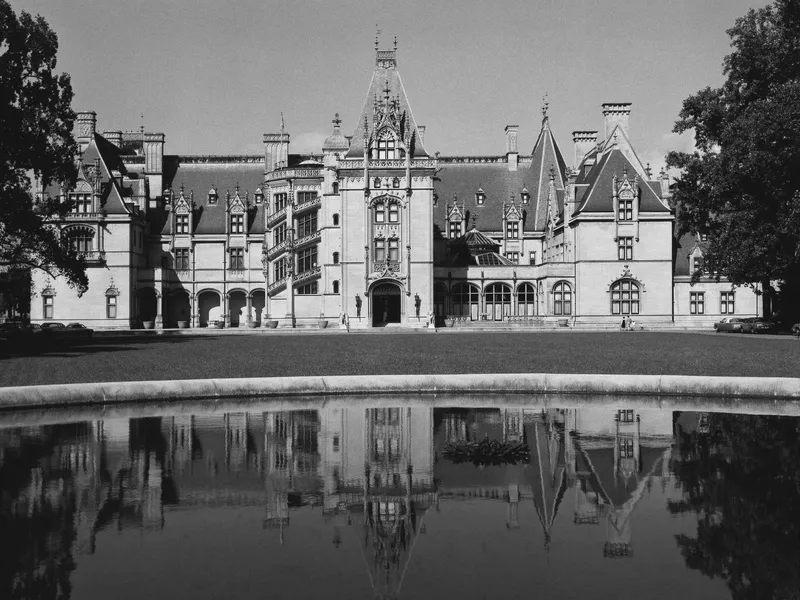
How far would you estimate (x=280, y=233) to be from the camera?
7594 cm

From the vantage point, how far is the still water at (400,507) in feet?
31.6

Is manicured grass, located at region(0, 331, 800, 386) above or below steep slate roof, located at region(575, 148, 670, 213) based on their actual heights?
below

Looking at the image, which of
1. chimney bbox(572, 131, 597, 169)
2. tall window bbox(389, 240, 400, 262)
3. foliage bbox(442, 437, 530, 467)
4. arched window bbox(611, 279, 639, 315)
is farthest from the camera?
chimney bbox(572, 131, 597, 169)

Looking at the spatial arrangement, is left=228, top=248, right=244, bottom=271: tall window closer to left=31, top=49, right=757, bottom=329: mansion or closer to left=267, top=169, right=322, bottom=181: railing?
left=31, top=49, right=757, bottom=329: mansion

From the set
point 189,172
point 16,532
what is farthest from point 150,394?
point 189,172

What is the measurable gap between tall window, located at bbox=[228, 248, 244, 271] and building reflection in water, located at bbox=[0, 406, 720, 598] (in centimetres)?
5862

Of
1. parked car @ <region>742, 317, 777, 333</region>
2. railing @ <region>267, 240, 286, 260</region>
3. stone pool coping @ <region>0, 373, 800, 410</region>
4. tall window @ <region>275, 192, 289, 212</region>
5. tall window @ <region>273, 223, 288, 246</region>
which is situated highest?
tall window @ <region>275, 192, 289, 212</region>

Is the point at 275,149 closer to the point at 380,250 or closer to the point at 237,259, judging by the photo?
the point at 237,259

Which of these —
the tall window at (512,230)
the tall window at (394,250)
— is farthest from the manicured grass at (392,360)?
the tall window at (512,230)

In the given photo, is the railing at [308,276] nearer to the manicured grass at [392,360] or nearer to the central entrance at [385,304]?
the central entrance at [385,304]

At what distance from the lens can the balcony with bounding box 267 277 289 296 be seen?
7057 centimetres

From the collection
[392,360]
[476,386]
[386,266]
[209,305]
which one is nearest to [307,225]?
[386,266]

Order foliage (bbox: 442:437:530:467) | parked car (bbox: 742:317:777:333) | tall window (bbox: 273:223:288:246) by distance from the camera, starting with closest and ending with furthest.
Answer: foliage (bbox: 442:437:530:467), parked car (bbox: 742:317:777:333), tall window (bbox: 273:223:288:246)

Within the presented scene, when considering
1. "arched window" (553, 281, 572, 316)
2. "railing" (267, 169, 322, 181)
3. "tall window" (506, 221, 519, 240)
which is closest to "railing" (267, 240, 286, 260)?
"railing" (267, 169, 322, 181)
